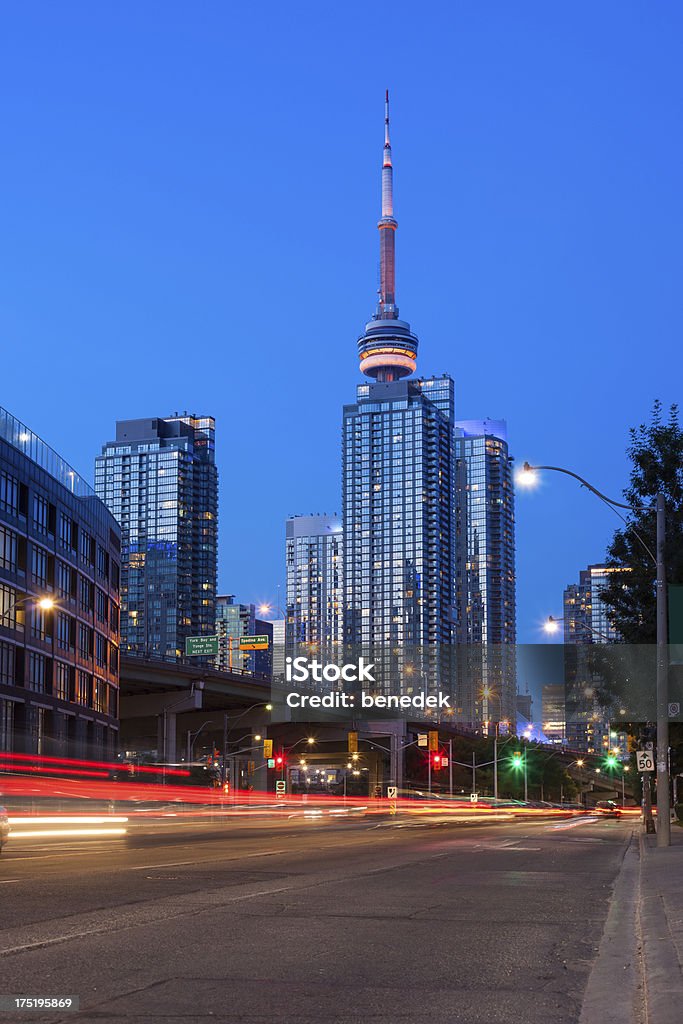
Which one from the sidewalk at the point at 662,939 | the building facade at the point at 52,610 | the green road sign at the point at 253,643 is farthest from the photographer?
the green road sign at the point at 253,643

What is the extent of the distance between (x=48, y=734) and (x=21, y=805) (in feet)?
83.7

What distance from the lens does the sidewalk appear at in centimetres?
838

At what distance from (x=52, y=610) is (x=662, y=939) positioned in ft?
259

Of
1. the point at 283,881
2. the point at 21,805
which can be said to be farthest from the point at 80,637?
the point at 283,881

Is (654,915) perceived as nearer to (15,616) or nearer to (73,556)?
(15,616)

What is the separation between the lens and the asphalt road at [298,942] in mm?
8578

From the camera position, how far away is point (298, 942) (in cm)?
1171

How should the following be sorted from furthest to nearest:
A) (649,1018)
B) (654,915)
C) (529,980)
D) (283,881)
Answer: (283,881), (654,915), (529,980), (649,1018)

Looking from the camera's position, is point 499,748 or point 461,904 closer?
point 461,904

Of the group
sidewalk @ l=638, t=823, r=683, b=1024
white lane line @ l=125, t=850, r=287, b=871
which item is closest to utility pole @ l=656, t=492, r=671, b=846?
sidewalk @ l=638, t=823, r=683, b=1024

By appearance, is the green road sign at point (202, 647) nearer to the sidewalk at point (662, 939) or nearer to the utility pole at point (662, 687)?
the utility pole at point (662, 687)

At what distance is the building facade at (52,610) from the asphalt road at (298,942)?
51.1 m

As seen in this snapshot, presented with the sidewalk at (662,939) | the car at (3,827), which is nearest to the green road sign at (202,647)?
the car at (3,827)

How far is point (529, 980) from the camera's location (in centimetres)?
995
